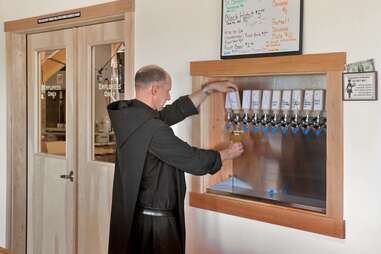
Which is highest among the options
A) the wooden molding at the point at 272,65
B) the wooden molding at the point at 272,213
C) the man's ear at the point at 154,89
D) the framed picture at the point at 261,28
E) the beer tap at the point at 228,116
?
the framed picture at the point at 261,28

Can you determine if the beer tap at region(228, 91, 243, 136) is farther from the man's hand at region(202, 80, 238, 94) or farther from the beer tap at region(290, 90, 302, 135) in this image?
the beer tap at region(290, 90, 302, 135)

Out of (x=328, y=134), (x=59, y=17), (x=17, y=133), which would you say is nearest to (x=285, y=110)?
(x=328, y=134)

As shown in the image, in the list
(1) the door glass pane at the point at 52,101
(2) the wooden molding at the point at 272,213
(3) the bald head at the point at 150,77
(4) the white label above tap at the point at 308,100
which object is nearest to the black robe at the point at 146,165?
(3) the bald head at the point at 150,77

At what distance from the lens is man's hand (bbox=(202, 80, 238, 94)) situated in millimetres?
2664

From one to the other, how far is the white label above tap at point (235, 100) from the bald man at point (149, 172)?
0.32 meters

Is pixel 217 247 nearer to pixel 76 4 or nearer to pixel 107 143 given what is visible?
pixel 107 143

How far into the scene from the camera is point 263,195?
8.65ft

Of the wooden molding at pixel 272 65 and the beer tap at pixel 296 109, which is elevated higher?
the wooden molding at pixel 272 65

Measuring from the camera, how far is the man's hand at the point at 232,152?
2504 millimetres

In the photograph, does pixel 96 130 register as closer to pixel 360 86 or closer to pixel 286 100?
pixel 286 100

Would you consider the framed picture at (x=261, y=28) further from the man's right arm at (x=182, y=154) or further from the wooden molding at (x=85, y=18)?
the wooden molding at (x=85, y=18)

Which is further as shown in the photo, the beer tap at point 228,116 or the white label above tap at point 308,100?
the beer tap at point 228,116

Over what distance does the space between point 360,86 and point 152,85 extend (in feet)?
3.29

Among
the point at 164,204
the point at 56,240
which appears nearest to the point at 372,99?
the point at 164,204
